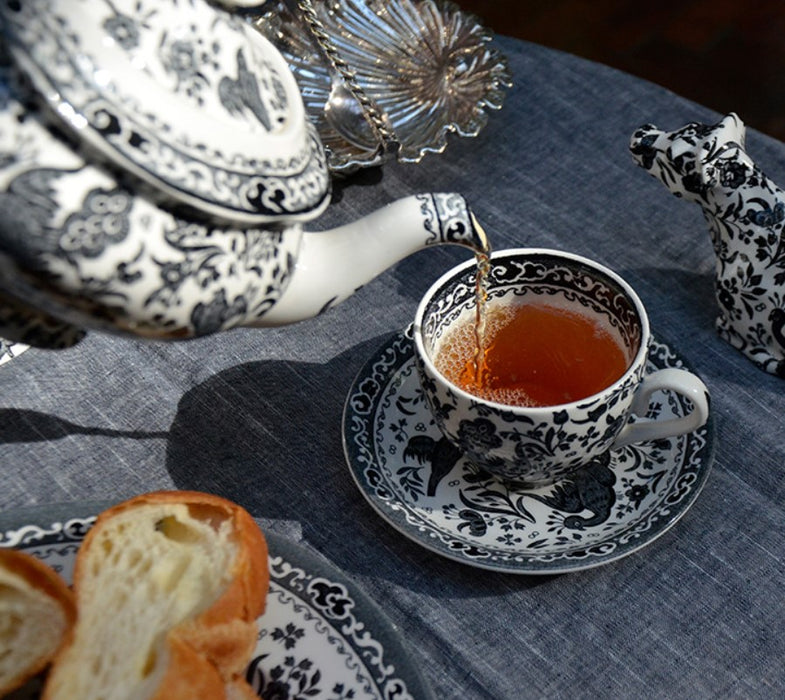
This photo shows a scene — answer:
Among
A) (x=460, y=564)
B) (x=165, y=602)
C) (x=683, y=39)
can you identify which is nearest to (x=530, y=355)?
(x=460, y=564)

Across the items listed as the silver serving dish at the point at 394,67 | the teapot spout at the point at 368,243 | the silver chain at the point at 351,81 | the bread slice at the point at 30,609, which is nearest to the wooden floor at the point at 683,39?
the silver serving dish at the point at 394,67

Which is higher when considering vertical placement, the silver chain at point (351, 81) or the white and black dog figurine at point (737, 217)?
the silver chain at point (351, 81)

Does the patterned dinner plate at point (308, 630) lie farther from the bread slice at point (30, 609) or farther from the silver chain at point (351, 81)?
the silver chain at point (351, 81)

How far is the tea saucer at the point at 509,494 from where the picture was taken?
0.63m

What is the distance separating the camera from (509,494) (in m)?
0.68

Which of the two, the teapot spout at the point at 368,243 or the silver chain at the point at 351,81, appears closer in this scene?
the teapot spout at the point at 368,243

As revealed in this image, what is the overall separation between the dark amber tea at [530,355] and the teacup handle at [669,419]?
0.04 metres

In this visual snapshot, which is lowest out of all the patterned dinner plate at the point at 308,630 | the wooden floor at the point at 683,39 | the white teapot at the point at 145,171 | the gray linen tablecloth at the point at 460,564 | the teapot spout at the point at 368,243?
the wooden floor at the point at 683,39

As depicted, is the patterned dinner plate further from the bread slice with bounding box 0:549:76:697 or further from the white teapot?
the white teapot

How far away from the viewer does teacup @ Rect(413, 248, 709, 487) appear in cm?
62

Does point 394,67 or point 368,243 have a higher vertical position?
point 368,243

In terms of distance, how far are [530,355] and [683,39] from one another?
136 centimetres

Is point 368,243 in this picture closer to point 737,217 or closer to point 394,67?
point 737,217

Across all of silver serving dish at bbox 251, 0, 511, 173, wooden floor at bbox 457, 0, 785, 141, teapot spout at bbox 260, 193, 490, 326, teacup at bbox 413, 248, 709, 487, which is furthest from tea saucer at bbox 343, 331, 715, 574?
wooden floor at bbox 457, 0, 785, 141
